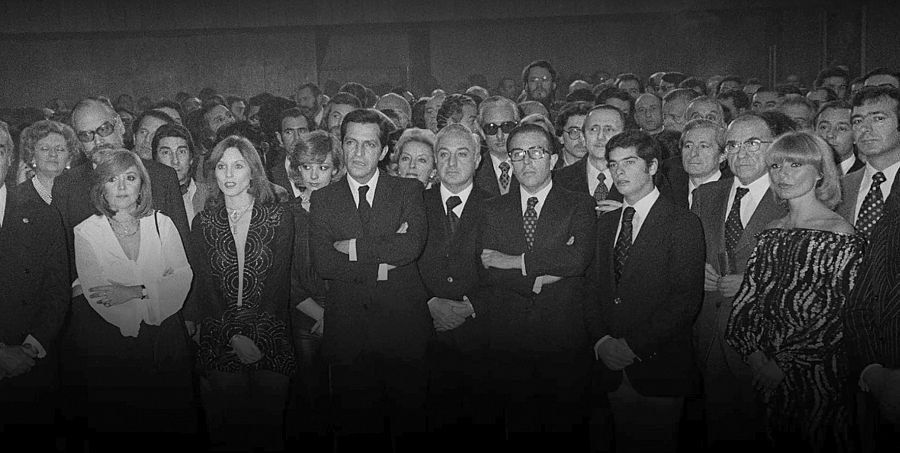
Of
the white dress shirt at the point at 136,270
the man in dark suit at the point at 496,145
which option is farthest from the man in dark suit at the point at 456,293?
the white dress shirt at the point at 136,270

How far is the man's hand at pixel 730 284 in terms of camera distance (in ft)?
13.7

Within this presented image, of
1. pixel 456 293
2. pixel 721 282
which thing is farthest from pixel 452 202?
pixel 721 282

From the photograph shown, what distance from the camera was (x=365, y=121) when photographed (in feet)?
14.6

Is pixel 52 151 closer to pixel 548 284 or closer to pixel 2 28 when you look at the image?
pixel 548 284

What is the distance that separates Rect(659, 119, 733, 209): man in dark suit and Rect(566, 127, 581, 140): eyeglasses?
85cm

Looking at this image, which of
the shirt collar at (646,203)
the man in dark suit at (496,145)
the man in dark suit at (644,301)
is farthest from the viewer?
the man in dark suit at (496,145)

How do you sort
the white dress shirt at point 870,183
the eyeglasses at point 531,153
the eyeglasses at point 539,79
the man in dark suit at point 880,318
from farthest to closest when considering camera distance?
the eyeglasses at point 539,79 < the eyeglasses at point 531,153 < the white dress shirt at point 870,183 < the man in dark suit at point 880,318

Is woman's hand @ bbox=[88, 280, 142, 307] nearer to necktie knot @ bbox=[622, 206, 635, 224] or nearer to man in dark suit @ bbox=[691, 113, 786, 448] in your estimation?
necktie knot @ bbox=[622, 206, 635, 224]

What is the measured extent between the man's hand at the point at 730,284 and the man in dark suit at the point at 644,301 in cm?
30

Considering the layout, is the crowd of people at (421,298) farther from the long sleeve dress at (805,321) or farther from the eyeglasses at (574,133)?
the eyeglasses at (574,133)

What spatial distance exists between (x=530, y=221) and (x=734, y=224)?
37.7 inches

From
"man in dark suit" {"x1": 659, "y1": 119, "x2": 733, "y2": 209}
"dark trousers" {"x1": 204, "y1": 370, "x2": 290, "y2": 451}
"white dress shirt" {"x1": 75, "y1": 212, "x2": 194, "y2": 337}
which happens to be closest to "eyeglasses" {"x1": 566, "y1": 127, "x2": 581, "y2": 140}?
"man in dark suit" {"x1": 659, "y1": 119, "x2": 733, "y2": 209}

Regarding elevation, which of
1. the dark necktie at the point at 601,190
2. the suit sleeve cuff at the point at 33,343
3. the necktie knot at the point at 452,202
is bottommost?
the suit sleeve cuff at the point at 33,343

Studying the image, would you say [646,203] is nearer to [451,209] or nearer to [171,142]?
[451,209]
